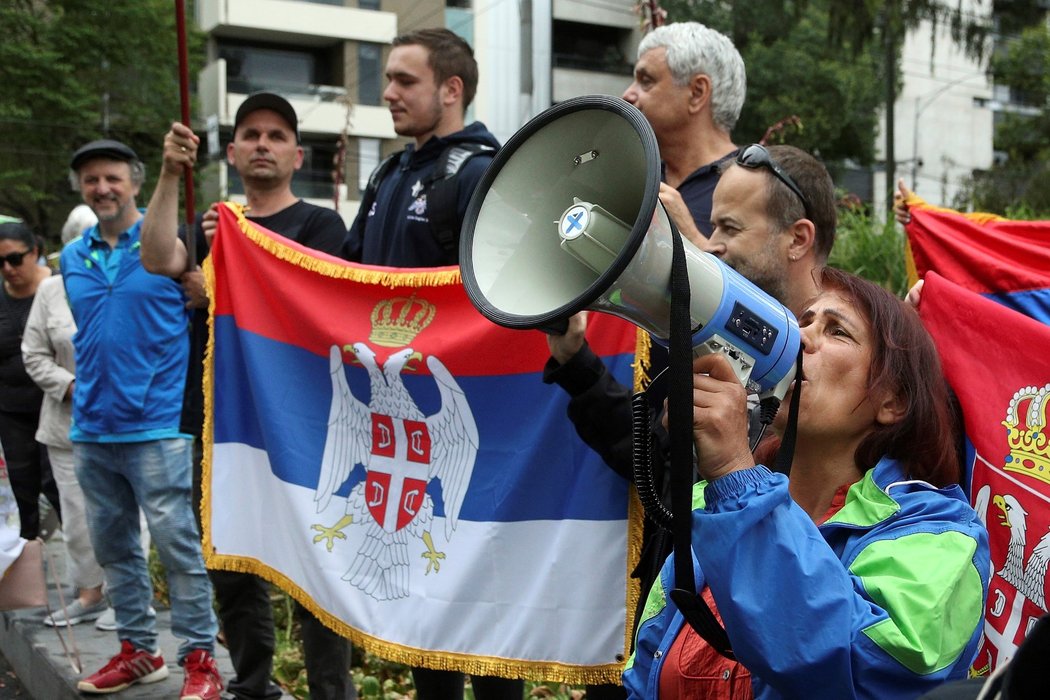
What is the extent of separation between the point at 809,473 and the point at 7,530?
3082mm

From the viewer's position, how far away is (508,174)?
79.4 inches

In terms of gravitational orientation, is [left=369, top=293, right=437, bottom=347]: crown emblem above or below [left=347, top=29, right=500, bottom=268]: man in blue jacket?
below

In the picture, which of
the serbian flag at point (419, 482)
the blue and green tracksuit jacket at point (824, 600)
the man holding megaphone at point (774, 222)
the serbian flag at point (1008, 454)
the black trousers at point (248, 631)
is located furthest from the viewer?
the black trousers at point (248, 631)

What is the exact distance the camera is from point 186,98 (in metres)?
3.83

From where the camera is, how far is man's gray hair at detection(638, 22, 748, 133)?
9.87ft

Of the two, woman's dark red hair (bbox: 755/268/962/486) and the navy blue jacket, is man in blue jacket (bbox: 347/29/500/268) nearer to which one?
the navy blue jacket

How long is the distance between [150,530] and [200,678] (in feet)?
1.74

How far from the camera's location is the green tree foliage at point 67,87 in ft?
88.4

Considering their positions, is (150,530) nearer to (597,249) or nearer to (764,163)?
(764,163)

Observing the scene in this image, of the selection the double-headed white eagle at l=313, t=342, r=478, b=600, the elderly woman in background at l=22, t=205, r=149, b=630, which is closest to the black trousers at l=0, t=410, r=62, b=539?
the elderly woman in background at l=22, t=205, r=149, b=630

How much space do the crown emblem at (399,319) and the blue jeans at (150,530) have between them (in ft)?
3.96

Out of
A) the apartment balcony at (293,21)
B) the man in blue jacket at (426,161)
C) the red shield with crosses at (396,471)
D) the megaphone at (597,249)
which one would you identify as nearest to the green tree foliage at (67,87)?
the apartment balcony at (293,21)

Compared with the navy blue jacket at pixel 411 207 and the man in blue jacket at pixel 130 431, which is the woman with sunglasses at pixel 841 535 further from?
the man in blue jacket at pixel 130 431

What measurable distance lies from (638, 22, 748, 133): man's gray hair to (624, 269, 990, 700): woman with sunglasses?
1.20 metres
